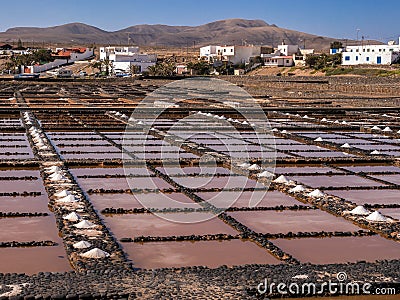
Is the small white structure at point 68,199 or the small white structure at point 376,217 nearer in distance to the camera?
the small white structure at point 376,217

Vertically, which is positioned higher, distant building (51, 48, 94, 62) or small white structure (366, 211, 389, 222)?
distant building (51, 48, 94, 62)

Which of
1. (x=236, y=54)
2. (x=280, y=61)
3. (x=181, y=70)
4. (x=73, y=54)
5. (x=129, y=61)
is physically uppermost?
(x=73, y=54)

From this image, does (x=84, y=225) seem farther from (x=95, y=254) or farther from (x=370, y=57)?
(x=370, y=57)

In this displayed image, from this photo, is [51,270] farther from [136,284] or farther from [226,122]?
[226,122]

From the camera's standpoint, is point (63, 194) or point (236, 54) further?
point (236, 54)

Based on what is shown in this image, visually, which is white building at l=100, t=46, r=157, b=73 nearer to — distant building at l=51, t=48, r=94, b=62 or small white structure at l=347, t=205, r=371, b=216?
distant building at l=51, t=48, r=94, b=62

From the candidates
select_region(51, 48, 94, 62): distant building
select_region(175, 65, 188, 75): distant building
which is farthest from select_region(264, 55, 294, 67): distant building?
select_region(51, 48, 94, 62): distant building

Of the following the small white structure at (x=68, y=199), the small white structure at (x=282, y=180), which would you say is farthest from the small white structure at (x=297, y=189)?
the small white structure at (x=68, y=199)

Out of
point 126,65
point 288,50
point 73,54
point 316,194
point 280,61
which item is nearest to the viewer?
point 316,194

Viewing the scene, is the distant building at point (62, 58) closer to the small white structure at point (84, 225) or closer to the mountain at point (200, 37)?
the small white structure at point (84, 225)

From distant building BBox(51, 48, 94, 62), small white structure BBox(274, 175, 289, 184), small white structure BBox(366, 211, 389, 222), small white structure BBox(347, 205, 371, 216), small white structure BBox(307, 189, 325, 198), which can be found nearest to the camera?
small white structure BBox(366, 211, 389, 222)

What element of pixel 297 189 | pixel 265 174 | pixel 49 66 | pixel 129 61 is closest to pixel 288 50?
pixel 129 61
